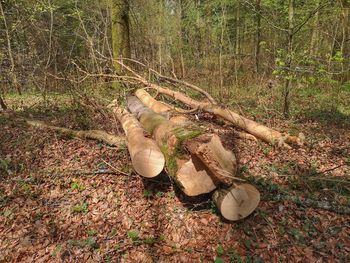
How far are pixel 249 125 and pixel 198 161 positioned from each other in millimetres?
2839

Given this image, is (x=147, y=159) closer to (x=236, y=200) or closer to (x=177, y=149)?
(x=177, y=149)

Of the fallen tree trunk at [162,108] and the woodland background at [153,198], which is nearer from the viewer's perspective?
the woodland background at [153,198]

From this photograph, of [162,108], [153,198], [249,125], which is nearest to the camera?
→ [153,198]

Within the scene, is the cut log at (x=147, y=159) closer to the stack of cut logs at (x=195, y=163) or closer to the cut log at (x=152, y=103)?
A: the stack of cut logs at (x=195, y=163)

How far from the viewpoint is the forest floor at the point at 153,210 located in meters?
3.57

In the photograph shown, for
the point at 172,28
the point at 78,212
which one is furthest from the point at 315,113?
the point at 172,28

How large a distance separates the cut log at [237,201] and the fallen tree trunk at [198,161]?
0.13 metres

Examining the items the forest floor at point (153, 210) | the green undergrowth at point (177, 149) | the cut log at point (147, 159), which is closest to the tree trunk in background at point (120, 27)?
the forest floor at point (153, 210)

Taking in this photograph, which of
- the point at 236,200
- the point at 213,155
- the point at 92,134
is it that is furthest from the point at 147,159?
the point at 92,134

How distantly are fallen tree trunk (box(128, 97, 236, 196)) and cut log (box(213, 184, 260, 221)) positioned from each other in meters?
0.13

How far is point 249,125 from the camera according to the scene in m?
6.27

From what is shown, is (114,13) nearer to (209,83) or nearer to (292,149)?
(209,83)

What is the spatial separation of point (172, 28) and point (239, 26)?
426 cm

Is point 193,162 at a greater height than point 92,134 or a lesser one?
greater
